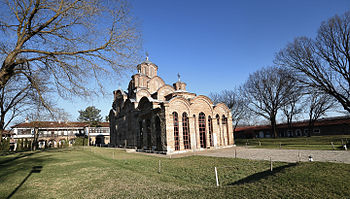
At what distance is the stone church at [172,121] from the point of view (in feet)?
70.5

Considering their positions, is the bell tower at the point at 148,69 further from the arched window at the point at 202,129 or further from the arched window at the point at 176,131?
the arched window at the point at 202,129

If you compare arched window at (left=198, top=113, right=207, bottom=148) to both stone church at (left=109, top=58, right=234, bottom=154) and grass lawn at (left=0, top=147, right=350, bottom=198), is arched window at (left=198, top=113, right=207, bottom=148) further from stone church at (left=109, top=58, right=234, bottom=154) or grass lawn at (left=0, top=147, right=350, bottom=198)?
grass lawn at (left=0, top=147, right=350, bottom=198)

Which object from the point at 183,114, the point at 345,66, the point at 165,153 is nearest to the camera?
the point at 345,66

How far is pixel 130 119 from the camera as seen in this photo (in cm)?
3050

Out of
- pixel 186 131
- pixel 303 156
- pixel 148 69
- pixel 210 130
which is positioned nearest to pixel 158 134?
pixel 186 131

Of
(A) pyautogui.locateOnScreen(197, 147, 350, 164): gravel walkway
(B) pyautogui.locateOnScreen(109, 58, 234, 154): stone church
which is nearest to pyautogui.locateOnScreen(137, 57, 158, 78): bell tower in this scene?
(B) pyautogui.locateOnScreen(109, 58, 234, 154): stone church

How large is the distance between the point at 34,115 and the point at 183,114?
16.3 meters

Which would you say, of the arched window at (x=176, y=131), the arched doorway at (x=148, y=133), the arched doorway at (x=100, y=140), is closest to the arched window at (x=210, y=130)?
the arched window at (x=176, y=131)

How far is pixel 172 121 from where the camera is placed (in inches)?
845

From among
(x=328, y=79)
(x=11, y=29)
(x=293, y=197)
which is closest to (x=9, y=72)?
(x=11, y=29)

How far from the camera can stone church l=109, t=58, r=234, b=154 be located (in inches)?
846

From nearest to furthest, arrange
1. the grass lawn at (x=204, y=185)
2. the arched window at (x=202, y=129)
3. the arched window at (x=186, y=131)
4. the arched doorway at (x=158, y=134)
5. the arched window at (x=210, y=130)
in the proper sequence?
the grass lawn at (x=204, y=185) < the arched doorway at (x=158, y=134) < the arched window at (x=186, y=131) < the arched window at (x=202, y=129) < the arched window at (x=210, y=130)

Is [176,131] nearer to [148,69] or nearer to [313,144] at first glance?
[148,69]

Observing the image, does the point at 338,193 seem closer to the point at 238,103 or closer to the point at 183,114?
the point at 183,114
